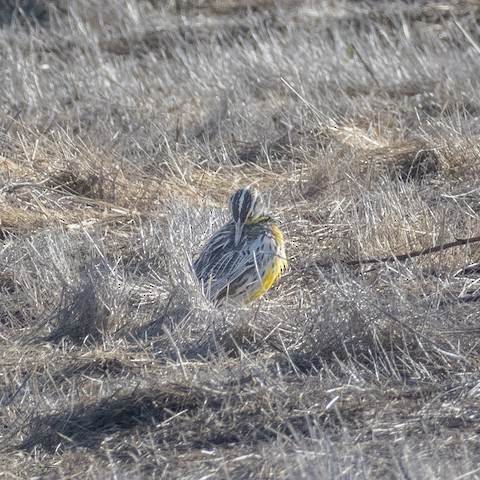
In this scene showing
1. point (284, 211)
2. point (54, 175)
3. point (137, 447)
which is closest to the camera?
point (137, 447)

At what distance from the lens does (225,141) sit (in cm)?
962

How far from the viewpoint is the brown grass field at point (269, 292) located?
4699 millimetres

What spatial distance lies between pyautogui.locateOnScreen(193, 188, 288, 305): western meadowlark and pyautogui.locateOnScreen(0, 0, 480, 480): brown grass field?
0.56ft

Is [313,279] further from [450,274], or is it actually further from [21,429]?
[21,429]

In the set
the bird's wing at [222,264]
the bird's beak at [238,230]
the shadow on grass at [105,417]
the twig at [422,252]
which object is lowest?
the twig at [422,252]

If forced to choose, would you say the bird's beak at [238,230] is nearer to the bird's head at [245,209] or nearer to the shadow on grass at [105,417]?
the bird's head at [245,209]

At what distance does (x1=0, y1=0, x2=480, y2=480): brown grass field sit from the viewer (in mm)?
4699

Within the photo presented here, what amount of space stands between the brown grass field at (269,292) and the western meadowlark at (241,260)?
170 millimetres

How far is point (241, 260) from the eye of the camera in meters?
6.73

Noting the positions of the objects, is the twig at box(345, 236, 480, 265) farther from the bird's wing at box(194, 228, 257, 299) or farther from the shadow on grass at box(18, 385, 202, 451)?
the shadow on grass at box(18, 385, 202, 451)

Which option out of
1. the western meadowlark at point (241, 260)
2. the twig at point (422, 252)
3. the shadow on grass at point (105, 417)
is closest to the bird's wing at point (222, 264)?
the western meadowlark at point (241, 260)

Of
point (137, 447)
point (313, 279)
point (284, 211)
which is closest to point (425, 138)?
point (284, 211)

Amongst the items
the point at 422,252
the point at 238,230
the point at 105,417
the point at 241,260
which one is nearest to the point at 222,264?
the point at 241,260

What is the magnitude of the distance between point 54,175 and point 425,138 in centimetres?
260
